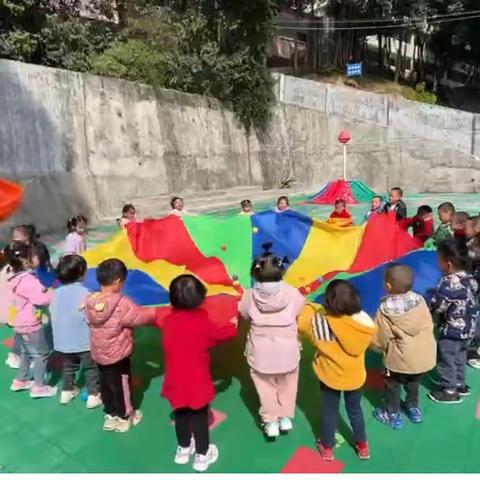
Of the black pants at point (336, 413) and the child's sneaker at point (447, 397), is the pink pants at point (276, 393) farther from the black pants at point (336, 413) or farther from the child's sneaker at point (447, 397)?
the child's sneaker at point (447, 397)

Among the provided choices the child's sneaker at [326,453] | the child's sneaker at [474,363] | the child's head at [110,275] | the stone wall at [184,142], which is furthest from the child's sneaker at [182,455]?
the stone wall at [184,142]

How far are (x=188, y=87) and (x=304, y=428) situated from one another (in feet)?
42.8

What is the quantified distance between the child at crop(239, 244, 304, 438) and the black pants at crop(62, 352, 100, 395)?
3.73 feet

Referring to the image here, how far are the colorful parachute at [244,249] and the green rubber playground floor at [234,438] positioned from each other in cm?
85

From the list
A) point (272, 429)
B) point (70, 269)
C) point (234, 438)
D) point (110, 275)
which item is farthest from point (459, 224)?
point (70, 269)

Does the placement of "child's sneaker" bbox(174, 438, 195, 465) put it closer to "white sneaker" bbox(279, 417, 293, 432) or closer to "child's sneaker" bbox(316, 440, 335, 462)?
"white sneaker" bbox(279, 417, 293, 432)

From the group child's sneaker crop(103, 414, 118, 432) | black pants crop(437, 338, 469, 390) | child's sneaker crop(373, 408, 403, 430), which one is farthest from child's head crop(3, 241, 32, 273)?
black pants crop(437, 338, 469, 390)

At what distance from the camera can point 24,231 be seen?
4047mm

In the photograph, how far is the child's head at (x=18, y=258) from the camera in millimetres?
3380

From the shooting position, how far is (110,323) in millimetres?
2818

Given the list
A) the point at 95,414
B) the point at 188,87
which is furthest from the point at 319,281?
the point at 188,87

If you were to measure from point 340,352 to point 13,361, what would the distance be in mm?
2714

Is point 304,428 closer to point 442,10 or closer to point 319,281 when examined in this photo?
point 319,281

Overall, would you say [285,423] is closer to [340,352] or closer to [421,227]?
[340,352]
